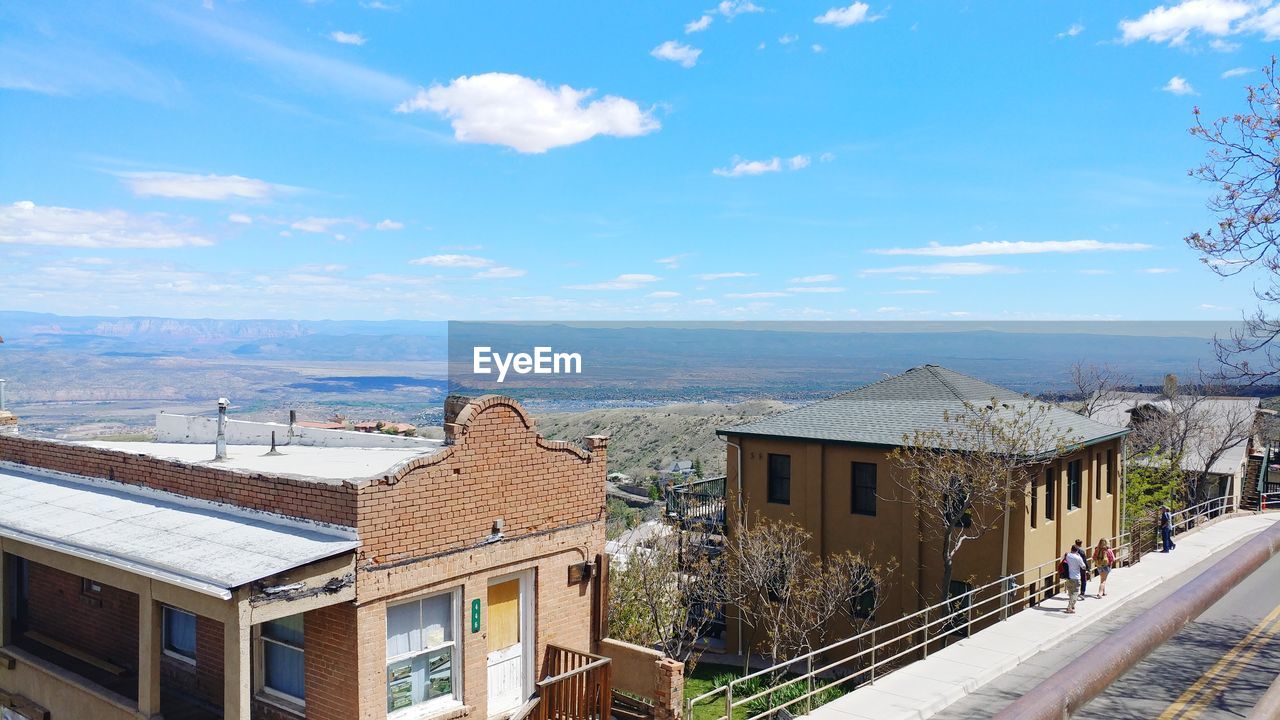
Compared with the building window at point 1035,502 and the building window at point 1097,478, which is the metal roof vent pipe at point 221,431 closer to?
the building window at point 1035,502

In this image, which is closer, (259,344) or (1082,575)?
(1082,575)

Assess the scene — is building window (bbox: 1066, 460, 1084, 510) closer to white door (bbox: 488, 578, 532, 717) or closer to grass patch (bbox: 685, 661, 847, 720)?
grass patch (bbox: 685, 661, 847, 720)

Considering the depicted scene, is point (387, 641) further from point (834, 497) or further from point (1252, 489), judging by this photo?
point (1252, 489)

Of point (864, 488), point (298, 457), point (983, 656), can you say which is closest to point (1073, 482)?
point (864, 488)

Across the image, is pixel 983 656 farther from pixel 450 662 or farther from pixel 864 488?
pixel 450 662

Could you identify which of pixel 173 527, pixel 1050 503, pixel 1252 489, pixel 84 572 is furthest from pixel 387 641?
pixel 1252 489

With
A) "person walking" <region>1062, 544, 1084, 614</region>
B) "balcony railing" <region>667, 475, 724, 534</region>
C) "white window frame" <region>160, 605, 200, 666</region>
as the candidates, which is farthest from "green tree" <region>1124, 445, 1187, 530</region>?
"white window frame" <region>160, 605, 200, 666</region>
